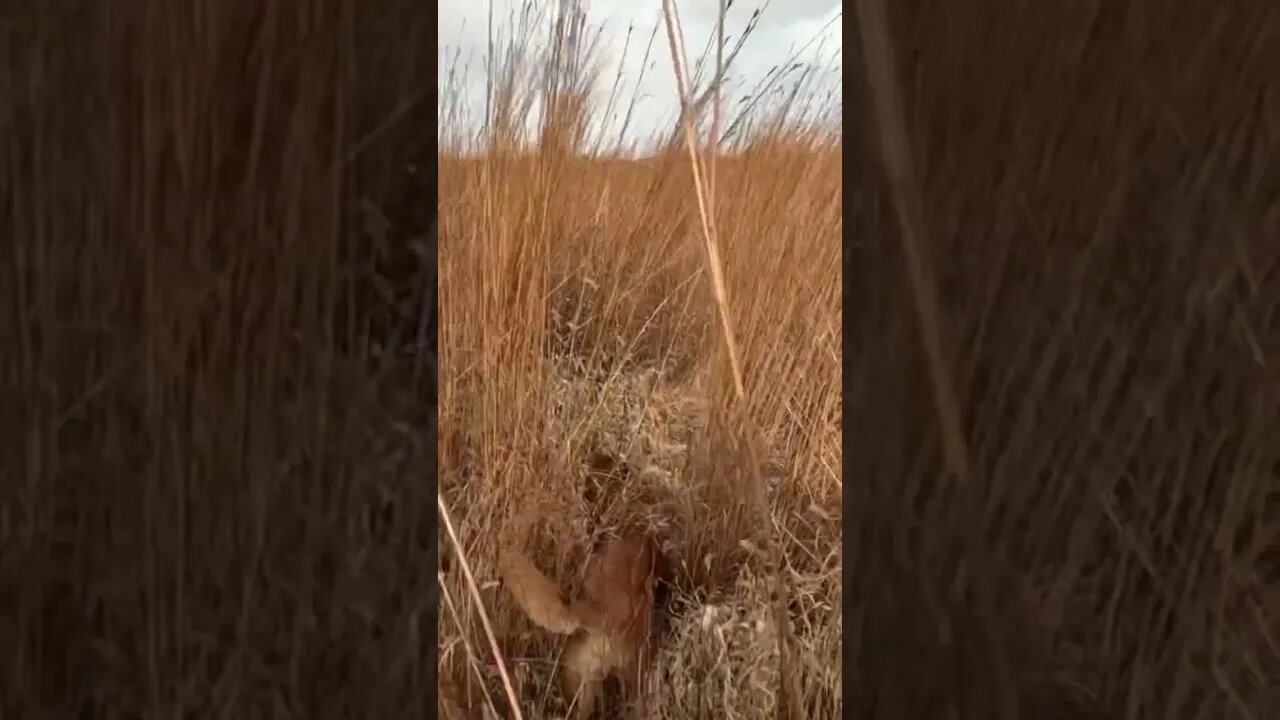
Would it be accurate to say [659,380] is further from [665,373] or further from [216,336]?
[216,336]

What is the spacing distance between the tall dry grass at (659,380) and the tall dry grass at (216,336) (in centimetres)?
46

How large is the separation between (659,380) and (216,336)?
0.60 m

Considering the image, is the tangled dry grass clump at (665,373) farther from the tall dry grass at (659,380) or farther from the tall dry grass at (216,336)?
the tall dry grass at (216,336)

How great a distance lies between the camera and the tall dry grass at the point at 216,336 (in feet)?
0.92

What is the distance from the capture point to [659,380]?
33.8 inches

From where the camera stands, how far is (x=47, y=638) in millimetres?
286

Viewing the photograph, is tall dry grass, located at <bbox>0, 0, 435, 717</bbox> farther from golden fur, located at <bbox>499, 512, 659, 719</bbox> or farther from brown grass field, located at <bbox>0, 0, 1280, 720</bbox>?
golden fur, located at <bbox>499, 512, 659, 719</bbox>

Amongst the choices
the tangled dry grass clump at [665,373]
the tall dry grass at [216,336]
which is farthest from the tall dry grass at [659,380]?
the tall dry grass at [216,336]

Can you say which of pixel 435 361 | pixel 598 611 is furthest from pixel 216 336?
pixel 598 611
